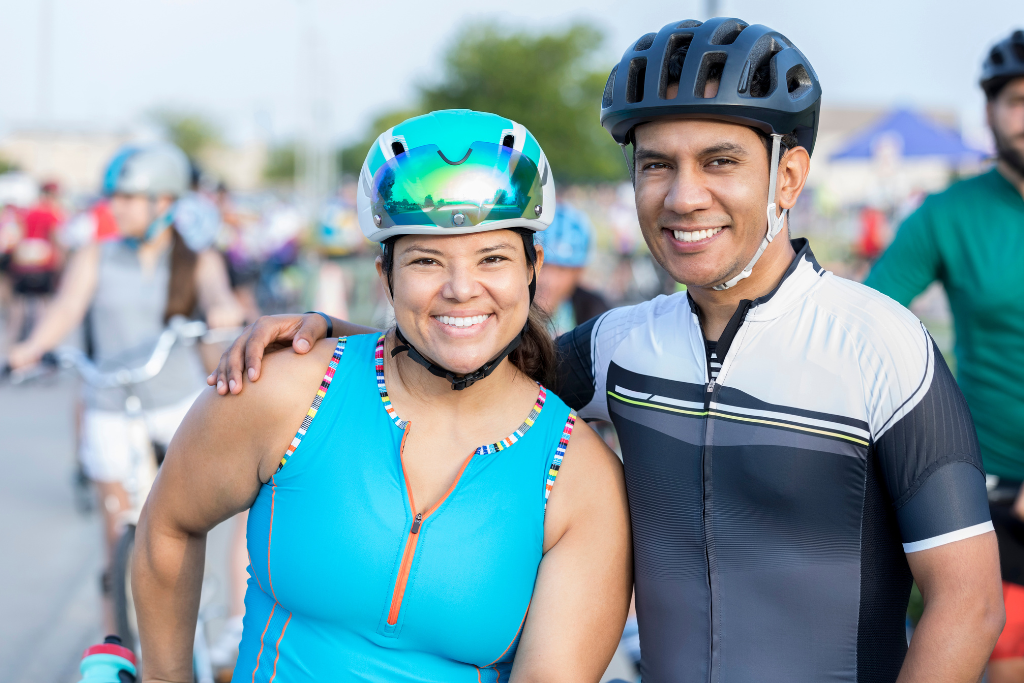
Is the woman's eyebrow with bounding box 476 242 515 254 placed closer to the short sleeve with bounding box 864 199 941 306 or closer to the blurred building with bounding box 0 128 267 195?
the short sleeve with bounding box 864 199 941 306

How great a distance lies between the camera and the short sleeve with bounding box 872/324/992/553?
1.93 m

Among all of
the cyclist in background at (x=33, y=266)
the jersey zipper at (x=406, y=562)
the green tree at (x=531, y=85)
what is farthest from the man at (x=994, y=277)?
the green tree at (x=531, y=85)

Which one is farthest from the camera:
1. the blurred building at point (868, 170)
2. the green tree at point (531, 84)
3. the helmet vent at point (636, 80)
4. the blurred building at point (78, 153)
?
the blurred building at point (78, 153)

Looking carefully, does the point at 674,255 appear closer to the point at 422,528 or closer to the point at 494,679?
the point at 422,528

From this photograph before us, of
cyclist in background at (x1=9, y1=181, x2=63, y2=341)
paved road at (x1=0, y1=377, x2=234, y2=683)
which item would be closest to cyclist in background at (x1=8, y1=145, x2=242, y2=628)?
paved road at (x1=0, y1=377, x2=234, y2=683)

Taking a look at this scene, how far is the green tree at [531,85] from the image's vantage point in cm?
5241

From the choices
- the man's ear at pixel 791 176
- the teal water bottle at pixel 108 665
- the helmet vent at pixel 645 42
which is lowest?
the teal water bottle at pixel 108 665

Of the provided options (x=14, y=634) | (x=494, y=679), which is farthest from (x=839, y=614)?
(x=14, y=634)

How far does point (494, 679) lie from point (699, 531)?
2.00 ft

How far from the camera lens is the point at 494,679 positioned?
2242 millimetres

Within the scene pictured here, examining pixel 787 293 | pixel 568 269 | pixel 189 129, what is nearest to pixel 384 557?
pixel 787 293

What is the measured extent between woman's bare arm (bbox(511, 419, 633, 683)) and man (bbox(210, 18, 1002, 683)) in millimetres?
60

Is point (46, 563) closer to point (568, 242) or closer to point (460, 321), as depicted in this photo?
point (568, 242)

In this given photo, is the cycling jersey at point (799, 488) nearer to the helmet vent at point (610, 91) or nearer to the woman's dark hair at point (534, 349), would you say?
the woman's dark hair at point (534, 349)
